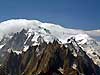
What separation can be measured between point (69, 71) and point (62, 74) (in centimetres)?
622

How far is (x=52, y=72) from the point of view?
467 feet

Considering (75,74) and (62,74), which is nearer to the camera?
(75,74)

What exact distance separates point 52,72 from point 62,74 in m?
4.89

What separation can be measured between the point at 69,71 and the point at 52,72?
621 centimetres

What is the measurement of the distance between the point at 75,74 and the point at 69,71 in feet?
17.1

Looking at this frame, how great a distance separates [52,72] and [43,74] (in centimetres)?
350

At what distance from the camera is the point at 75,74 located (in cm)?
13512

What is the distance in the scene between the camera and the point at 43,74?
141 meters

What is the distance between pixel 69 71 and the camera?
140000 mm

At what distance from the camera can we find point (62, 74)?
14562cm

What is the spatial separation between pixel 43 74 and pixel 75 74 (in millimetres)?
11915

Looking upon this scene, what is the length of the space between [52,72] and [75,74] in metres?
10.4
